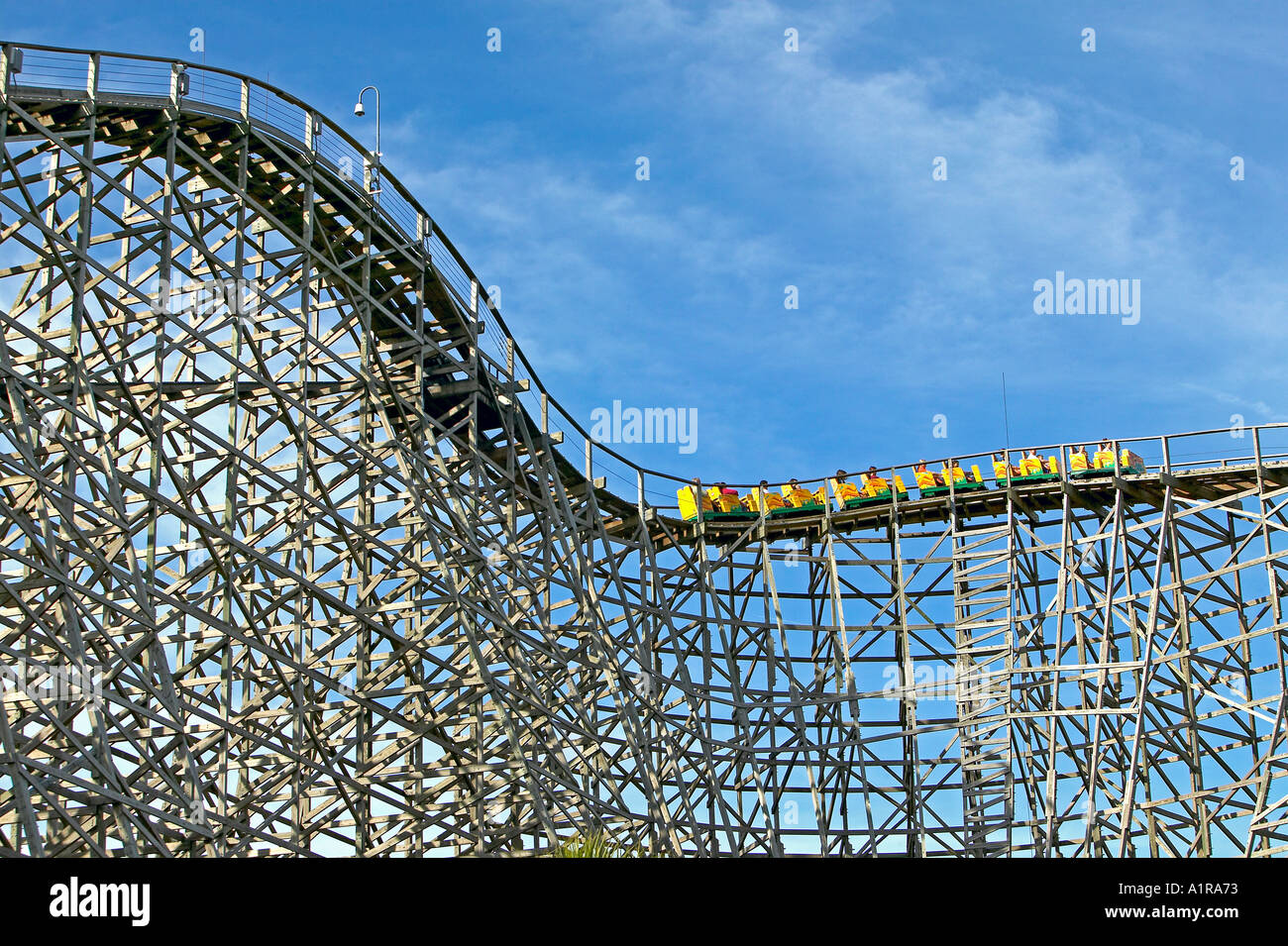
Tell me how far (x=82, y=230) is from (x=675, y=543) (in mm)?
14696

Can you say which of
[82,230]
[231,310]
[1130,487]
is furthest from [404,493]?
[1130,487]

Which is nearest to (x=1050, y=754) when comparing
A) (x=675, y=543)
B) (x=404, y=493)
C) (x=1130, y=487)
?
(x=1130, y=487)

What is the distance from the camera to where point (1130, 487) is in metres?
26.1

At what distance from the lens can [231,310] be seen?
1930cm

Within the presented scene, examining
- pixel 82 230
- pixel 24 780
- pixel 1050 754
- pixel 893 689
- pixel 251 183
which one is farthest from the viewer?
pixel 893 689

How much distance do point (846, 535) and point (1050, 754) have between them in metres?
6.05

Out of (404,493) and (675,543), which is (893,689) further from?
(404,493)

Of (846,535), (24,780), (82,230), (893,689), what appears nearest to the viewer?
(24,780)

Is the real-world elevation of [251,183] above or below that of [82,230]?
above

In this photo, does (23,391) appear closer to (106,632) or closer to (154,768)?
(106,632)

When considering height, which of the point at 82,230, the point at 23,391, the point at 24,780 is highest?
the point at 82,230
